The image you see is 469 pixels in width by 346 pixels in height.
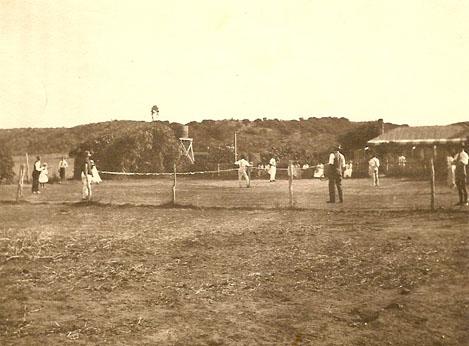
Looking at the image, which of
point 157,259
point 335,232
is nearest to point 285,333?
point 157,259

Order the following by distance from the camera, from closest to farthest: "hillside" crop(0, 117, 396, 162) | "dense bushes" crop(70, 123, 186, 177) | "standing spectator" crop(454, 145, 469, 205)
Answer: "standing spectator" crop(454, 145, 469, 205)
"dense bushes" crop(70, 123, 186, 177)
"hillside" crop(0, 117, 396, 162)

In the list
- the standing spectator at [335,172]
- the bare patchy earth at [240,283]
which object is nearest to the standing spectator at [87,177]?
the bare patchy earth at [240,283]

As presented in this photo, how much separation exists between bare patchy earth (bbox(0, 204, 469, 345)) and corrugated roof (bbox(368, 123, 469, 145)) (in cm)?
2705

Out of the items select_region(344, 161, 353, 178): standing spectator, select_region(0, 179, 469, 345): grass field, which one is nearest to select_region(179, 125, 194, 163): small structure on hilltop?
select_region(344, 161, 353, 178): standing spectator

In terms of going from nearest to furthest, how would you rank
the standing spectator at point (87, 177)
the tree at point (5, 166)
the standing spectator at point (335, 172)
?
the standing spectator at point (335, 172) → the standing spectator at point (87, 177) → the tree at point (5, 166)

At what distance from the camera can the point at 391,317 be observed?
231 inches

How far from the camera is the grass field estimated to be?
5.57 metres

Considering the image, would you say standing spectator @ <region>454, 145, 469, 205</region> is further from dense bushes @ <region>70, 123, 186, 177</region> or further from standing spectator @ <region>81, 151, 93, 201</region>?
dense bushes @ <region>70, 123, 186, 177</region>

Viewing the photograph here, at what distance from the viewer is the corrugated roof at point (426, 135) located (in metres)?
36.3

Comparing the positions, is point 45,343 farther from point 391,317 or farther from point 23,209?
point 23,209

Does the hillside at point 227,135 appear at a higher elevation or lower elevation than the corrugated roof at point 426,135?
higher

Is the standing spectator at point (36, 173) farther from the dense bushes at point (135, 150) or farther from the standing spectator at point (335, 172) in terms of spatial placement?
the dense bushes at point (135, 150)

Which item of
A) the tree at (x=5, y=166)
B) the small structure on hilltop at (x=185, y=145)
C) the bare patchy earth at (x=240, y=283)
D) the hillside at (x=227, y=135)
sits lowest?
the bare patchy earth at (x=240, y=283)

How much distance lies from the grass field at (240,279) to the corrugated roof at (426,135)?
25.9 m
